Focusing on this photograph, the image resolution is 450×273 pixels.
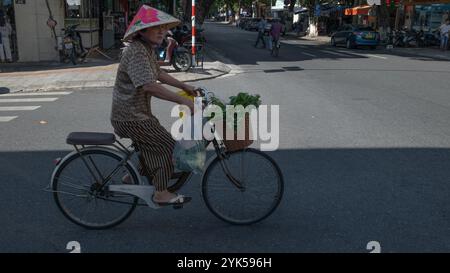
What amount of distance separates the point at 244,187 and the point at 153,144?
3.02 ft

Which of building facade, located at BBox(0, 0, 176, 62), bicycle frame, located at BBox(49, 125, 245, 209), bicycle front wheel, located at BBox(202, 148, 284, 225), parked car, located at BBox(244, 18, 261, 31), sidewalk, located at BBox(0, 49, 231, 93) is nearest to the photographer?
bicycle frame, located at BBox(49, 125, 245, 209)

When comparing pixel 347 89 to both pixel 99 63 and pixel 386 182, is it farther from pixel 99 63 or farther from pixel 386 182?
pixel 99 63

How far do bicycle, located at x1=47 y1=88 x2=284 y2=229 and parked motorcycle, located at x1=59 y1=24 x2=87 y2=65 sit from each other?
14.3 metres

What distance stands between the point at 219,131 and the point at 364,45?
28027mm

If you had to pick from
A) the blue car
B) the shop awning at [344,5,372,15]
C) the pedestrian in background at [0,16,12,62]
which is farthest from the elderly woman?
the shop awning at [344,5,372,15]

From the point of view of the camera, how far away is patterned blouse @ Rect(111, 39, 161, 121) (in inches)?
Result: 148

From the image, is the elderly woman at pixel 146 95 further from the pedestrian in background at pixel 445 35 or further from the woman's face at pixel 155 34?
the pedestrian in background at pixel 445 35

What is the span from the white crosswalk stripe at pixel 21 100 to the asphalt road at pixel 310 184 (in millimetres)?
175

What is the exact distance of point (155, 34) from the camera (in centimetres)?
389

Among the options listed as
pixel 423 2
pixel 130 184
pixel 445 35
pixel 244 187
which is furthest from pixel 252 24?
pixel 130 184

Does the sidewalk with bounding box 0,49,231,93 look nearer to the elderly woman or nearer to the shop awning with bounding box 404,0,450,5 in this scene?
the elderly woman

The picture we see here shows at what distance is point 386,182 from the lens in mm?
5496

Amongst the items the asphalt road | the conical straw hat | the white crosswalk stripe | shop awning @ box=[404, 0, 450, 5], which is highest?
shop awning @ box=[404, 0, 450, 5]

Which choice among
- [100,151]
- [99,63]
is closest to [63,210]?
[100,151]
